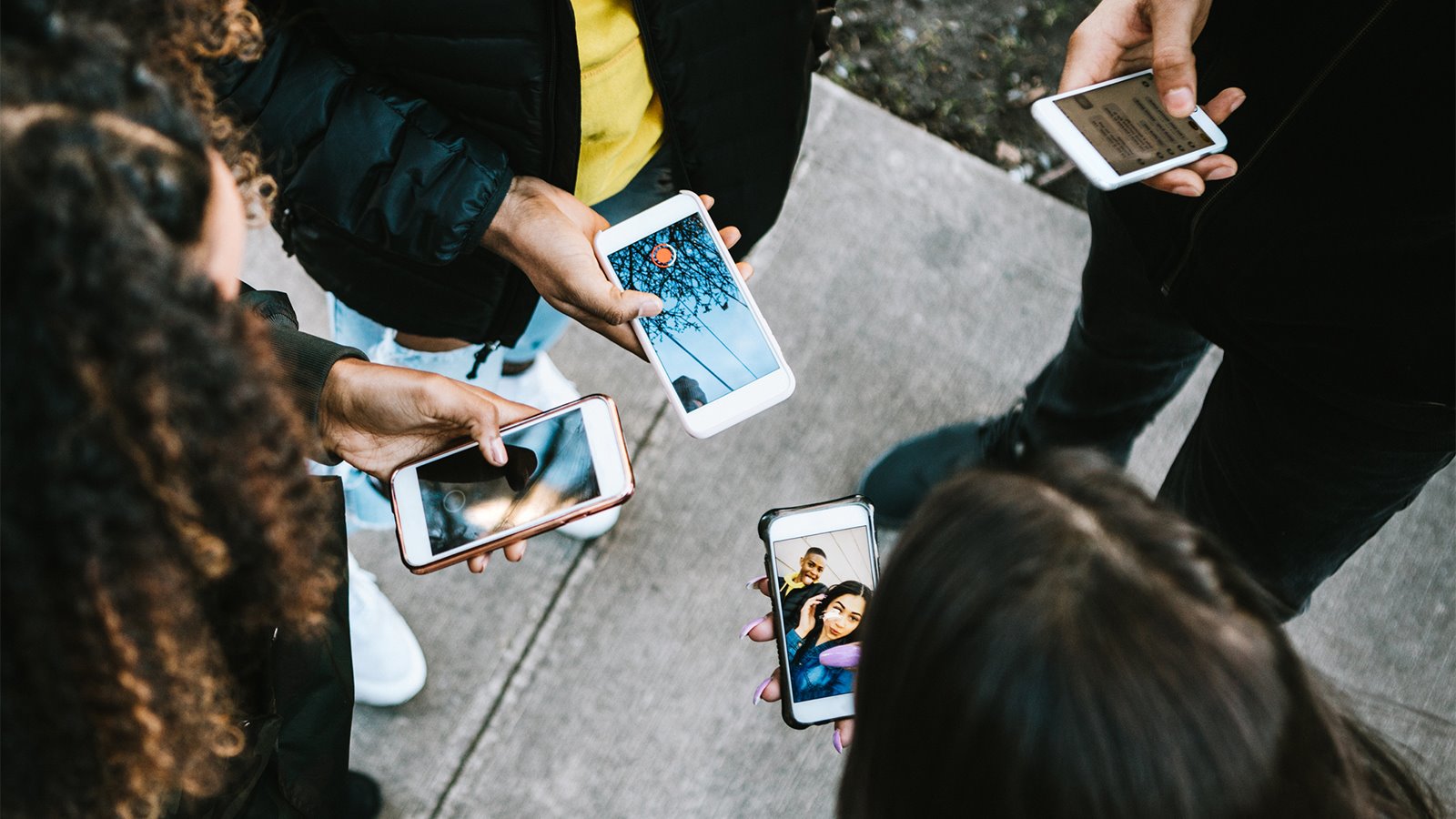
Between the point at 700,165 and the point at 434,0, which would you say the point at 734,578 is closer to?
the point at 700,165

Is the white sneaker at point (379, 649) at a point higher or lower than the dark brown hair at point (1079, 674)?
lower

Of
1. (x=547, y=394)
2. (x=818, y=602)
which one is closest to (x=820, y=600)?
(x=818, y=602)

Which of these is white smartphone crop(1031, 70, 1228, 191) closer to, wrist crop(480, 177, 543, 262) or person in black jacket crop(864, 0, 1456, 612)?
person in black jacket crop(864, 0, 1456, 612)

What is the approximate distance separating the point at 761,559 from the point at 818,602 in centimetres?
77

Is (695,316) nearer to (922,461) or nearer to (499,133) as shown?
(499,133)

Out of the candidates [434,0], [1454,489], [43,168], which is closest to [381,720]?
[434,0]

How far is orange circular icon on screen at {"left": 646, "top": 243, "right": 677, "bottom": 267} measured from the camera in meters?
1.66

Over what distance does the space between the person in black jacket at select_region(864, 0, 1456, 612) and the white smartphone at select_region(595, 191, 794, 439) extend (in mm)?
664

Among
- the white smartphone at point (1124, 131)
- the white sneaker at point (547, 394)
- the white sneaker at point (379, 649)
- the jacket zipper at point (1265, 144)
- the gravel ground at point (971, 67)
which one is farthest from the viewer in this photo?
the gravel ground at point (971, 67)

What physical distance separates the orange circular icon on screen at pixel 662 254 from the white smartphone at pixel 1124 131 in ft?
2.12

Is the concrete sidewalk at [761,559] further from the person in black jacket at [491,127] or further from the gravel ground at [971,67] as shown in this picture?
the person in black jacket at [491,127]

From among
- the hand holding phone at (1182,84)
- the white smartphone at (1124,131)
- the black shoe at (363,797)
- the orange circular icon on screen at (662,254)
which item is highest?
the hand holding phone at (1182,84)

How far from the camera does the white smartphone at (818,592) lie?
1440 millimetres

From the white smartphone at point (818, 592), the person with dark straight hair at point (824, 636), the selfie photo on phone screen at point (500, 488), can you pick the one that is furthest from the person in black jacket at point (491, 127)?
the person with dark straight hair at point (824, 636)
